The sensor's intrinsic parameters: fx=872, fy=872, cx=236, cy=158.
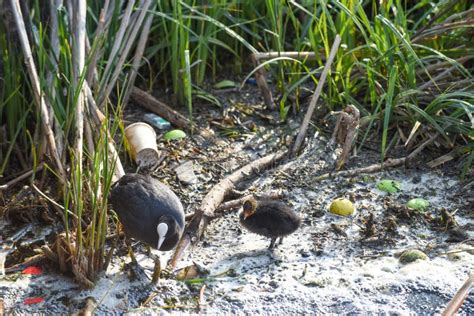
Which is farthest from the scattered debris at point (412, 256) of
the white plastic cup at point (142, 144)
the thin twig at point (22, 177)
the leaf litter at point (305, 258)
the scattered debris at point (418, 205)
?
the thin twig at point (22, 177)

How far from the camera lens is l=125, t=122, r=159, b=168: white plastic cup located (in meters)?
5.28

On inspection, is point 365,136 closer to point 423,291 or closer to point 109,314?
point 423,291

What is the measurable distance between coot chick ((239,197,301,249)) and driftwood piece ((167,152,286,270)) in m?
0.21

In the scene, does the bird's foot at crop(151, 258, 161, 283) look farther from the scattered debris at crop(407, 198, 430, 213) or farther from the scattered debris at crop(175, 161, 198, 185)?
the scattered debris at crop(407, 198, 430, 213)

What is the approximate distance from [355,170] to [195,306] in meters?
1.63

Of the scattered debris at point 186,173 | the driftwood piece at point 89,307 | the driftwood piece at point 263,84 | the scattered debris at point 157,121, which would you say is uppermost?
the driftwood piece at point 263,84

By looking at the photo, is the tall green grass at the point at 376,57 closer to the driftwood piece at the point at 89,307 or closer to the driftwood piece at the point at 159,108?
the driftwood piece at the point at 159,108

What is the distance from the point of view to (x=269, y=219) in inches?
183

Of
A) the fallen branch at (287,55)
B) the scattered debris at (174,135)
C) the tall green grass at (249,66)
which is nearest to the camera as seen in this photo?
the tall green grass at (249,66)

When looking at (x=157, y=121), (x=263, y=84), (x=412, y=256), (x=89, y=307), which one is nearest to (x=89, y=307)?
(x=89, y=307)

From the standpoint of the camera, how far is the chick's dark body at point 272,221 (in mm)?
4645

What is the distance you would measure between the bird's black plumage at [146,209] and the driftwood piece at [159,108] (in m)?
1.11

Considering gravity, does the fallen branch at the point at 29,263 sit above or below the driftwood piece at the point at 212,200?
below

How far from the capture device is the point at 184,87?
233 inches
